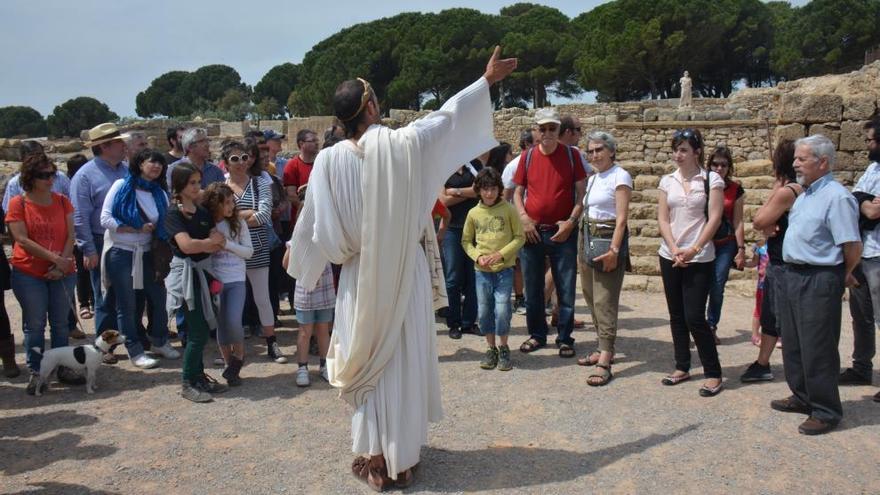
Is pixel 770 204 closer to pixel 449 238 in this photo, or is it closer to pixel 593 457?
pixel 593 457

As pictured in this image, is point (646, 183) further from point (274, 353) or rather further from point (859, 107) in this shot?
point (274, 353)

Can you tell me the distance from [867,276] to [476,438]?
123 inches

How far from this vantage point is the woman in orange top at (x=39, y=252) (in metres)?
5.34

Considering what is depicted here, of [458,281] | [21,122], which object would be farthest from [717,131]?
[21,122]

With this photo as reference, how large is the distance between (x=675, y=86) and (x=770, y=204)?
40.1 meters

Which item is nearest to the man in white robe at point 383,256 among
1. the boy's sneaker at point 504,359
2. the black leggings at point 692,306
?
the boy's sneaker at point 504,359

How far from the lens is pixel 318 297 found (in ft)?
17.7

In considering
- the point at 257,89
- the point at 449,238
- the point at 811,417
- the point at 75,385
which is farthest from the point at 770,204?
the point at 257,89

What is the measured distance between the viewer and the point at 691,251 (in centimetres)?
488

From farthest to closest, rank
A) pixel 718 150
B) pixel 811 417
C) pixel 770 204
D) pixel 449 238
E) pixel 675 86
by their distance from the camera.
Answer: pixel 675 86
pixel 449 238
pixel 718 150
pixel 770 204
pixel 811 417

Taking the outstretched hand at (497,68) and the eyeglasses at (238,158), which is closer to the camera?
the outstretched hand at (497,68)

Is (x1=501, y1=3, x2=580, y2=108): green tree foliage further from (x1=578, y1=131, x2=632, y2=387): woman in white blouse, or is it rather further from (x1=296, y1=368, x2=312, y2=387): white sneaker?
(x1=296, y1=368, x2=312, y2=387): white sneaker

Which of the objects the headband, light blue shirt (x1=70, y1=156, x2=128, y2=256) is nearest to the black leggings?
the headband

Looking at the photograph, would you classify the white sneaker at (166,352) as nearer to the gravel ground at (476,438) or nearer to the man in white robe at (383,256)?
the gravel ground at (476,438)
